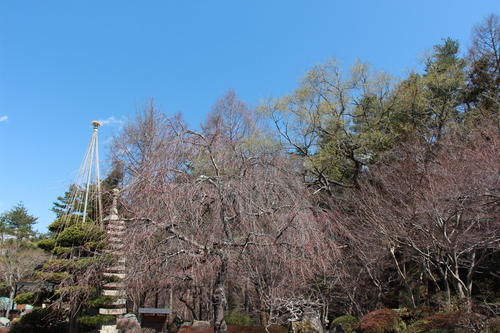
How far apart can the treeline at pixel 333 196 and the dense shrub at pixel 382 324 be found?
131 cm

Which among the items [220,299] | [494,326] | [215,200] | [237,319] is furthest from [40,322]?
[494,326]

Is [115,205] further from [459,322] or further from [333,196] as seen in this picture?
[333,196]

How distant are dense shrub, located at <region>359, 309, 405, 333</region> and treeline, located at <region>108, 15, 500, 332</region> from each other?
51.4 inches

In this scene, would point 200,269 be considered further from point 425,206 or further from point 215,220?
point 425,206

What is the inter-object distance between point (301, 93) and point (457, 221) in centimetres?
845

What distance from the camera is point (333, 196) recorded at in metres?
12.7

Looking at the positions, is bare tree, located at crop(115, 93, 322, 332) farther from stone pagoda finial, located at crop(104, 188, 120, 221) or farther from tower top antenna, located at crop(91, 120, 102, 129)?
tower top antenna, located at crop(91, 120, 102, 129)

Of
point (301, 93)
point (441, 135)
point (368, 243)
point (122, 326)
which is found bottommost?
point (122, 326)

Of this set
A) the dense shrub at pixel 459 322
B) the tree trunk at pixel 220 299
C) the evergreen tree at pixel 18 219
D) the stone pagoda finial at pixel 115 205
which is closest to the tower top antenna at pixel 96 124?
the stone pagoda finial at pixel 115 205

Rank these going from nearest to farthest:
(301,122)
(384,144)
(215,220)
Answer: (215,220) < (384,144) < (301,122)

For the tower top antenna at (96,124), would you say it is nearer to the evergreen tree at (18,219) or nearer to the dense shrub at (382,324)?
the dense shrub at (382,324)

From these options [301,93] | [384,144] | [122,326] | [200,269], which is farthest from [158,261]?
[301,93]

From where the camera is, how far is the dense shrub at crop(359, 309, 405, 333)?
8047 millimetres

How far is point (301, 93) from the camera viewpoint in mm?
15156
